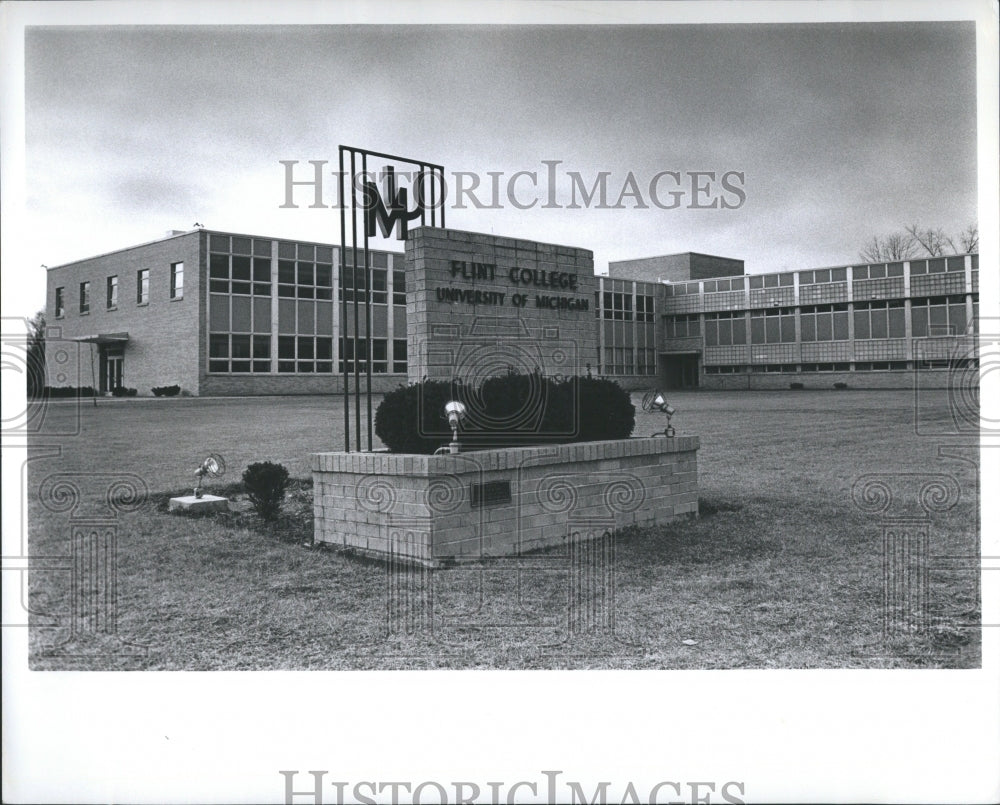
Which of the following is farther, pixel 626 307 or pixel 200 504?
pixel 626 307

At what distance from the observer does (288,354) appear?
64.3ft

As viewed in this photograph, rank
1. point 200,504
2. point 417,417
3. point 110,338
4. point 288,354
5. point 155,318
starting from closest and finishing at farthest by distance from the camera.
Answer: point 417,417 < point 200,504 < point 110,338 < point 155,318 < point 288,354

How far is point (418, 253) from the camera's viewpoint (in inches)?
245

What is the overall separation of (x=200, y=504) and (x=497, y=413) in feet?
11.1

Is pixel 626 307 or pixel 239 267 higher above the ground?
pixel 239 267

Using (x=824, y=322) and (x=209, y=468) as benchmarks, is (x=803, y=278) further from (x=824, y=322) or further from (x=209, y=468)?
(x=209, y=468)

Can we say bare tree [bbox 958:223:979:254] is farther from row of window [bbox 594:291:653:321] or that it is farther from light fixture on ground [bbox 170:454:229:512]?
light fixture on ground [bbox 170:454:229:512]

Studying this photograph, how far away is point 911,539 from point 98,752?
542 centimetres

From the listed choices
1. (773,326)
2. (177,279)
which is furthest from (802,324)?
(177,279)

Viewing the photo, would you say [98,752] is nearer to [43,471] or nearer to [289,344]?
[43,471]

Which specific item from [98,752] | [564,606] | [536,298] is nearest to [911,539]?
[564,606]

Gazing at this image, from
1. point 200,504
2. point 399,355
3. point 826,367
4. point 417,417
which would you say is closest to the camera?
point 417,417

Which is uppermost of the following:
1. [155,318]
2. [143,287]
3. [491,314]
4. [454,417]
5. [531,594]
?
[143,287]

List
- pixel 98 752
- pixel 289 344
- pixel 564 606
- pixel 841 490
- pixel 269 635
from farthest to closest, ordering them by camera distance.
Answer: pixel 289 344
pixel 841 490
pixel 564 606
pixel 269 635
pixel 98 752
